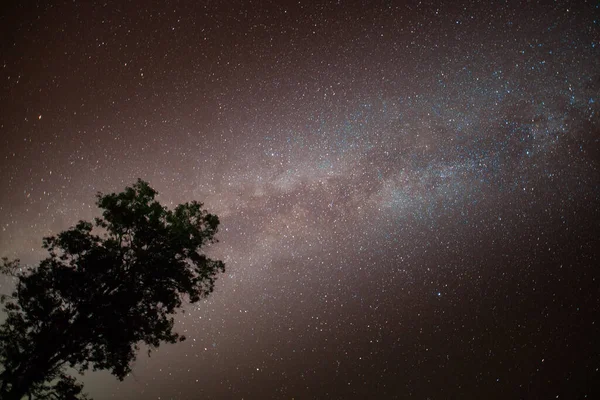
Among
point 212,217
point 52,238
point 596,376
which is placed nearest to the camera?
point 52,238

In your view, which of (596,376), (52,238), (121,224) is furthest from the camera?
(596,376)

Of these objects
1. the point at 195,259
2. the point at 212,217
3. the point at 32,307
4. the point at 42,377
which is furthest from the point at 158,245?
the point at 42,377

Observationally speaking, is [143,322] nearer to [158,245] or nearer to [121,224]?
[158,245]

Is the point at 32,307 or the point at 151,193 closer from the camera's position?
the point at 32,307

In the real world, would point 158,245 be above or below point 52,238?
below

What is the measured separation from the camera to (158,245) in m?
10.3

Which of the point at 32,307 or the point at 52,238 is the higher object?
the point at 52,238

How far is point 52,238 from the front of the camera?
9.51m

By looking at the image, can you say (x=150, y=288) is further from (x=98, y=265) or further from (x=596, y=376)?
(x=596, y=376)

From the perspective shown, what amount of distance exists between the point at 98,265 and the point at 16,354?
273 centimetres

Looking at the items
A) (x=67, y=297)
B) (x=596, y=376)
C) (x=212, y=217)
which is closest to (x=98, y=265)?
(x=67, y=297)

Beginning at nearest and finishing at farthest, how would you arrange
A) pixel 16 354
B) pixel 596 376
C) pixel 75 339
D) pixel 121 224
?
Result: pixel 16 354, pixel 75 339, pixel 121 224, pixel 596 376

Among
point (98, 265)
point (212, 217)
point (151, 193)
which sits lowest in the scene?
point (98, 265)

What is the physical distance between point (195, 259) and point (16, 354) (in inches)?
194
